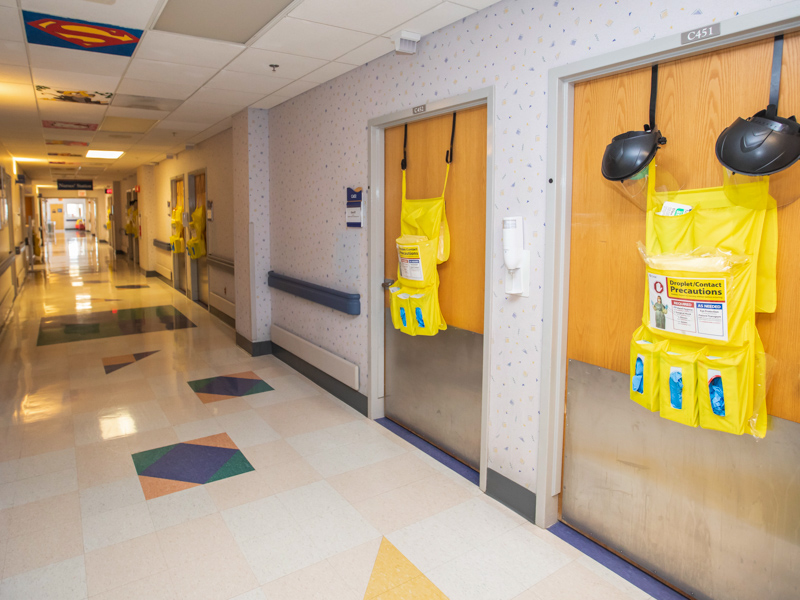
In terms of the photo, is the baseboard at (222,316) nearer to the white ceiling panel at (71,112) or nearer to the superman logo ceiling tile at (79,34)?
the white ceiling panel at (71,112)

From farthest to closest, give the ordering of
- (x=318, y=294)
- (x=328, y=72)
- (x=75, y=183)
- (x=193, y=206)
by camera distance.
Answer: (x=75, y=183) → (x=193, y=206) → (x=318, y=294) → (x=328, y=72)

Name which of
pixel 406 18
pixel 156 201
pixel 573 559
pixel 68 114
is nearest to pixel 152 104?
pixel 68 114

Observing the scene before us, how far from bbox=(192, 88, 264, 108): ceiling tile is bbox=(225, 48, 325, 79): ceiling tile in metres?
0.77

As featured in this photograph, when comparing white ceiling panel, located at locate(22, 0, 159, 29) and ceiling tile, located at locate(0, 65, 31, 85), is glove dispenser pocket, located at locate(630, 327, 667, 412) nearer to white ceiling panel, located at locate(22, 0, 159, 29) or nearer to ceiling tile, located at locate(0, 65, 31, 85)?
white ceiling panel, located at locate(22, 0, 159, 29)

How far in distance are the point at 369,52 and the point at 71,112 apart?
406cm

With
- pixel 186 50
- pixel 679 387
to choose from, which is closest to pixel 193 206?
pixel 186 50

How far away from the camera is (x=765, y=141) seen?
5.44 ft

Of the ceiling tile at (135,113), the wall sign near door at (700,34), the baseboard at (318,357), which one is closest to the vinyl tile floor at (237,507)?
the baseboard at (318,357)

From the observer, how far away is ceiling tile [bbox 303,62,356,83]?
396 centimetres

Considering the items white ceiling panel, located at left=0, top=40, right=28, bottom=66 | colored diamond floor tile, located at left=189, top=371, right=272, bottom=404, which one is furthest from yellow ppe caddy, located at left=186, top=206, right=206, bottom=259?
white ceiling panel, located at left=0, top=40, right=28, bottom=66

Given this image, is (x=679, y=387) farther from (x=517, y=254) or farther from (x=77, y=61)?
(x=77, y=61)

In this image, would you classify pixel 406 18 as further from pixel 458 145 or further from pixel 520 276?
pixel 520 276

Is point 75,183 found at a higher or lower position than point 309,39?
higher

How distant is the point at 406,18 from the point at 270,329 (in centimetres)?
373
